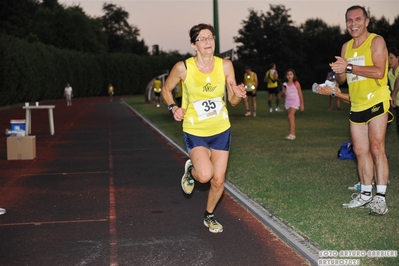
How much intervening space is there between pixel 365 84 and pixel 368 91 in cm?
9

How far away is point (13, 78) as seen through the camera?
1753 inches

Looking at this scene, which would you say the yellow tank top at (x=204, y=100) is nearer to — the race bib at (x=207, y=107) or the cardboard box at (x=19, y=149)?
the race bib at (x=207, y=107)

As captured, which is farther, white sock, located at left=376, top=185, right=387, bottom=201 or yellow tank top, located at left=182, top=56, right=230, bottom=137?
white sock, located at left=376, top=185, right=387, bottom=201

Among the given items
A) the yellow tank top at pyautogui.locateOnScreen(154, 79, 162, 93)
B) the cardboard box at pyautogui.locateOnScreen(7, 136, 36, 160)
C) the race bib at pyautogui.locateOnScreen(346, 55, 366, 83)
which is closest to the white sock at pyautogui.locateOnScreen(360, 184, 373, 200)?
the race bib at pyautogui.locateOnScreen(346, 55, 366, 83)

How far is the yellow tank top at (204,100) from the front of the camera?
674 cm

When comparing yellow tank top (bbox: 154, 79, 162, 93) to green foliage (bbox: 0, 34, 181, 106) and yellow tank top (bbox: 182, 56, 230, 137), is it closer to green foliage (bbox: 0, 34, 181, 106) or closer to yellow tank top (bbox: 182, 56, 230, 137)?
green foliage (bbox: 0, 34, 181, 106)

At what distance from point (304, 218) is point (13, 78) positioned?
1574 inches

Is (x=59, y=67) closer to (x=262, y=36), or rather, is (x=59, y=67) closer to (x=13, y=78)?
(x=13, y=78)

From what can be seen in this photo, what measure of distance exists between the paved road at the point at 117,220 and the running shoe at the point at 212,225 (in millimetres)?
77

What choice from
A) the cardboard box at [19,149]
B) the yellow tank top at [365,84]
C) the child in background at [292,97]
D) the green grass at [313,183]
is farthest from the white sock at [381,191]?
the child in background at [292,97]

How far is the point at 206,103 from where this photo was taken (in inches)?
267

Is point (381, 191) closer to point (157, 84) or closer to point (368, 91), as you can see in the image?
point (368, 91)

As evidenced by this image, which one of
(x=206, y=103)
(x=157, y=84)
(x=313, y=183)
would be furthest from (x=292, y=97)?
(x=157, y=84)

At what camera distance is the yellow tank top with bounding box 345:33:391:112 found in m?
7.36
